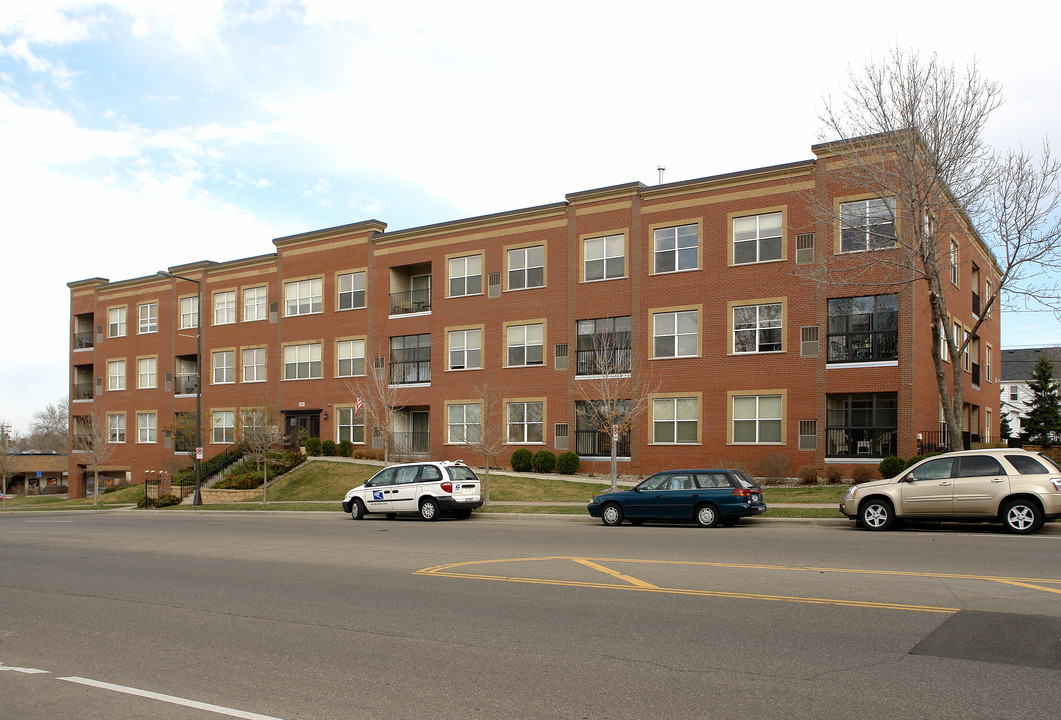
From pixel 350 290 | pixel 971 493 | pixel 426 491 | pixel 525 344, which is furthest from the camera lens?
pixel 350 290

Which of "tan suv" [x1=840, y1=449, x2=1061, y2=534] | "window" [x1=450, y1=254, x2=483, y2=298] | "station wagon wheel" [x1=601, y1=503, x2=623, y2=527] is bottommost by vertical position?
"station wagon wheel" [x1=601, y1=503, x2=623, y2=527]

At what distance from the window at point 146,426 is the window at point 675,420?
3482 centimetres

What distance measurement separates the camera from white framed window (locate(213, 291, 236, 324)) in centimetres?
5003

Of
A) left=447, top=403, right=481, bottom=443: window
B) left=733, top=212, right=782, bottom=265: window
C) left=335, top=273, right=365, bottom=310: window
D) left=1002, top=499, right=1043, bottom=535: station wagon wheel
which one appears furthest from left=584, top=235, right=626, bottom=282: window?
left=1002, top=499, right=1043, bottom=535: station wagon wheel

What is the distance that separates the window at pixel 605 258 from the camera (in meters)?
35.7

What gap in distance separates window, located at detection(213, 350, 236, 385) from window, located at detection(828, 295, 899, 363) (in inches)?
1348

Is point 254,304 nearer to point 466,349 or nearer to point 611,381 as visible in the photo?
point 466,349

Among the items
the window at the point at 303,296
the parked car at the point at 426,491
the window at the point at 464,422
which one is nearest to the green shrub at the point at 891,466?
the parked car at the point at 426,491

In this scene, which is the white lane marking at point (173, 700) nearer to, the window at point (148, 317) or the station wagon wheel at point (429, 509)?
the station wagon wheel at point (429, 509)

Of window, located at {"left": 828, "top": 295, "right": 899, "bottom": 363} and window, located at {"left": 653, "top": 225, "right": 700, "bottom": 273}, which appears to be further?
window, located at {"left": 653, "top": 225, "right": 700, "bottom": 273}

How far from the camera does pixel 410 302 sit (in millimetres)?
42969

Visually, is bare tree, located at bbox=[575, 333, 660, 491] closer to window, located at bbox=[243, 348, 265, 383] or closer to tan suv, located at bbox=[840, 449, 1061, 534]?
tan suv, located at bbox=[840, 449, 1061, 534]

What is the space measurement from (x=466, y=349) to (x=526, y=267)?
506 centimetres

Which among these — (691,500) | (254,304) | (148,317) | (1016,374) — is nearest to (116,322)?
(148,317)
